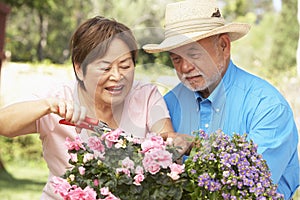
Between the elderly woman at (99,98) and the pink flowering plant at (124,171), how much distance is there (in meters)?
0.23

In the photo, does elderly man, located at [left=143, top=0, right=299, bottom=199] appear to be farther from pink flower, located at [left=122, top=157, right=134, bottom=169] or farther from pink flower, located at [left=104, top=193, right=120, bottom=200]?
pink flower, located at [left=104, top=193, right=120, bottom=200]

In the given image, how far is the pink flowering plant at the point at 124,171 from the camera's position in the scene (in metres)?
2.20

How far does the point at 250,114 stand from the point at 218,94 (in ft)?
0.48

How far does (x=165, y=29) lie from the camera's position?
280 cm

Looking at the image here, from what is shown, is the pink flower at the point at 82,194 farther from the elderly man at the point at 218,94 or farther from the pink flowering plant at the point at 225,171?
the elderly man at the point at 218,94

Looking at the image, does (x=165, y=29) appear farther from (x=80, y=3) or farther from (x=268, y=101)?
(x=80, y=3)

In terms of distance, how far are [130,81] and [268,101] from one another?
581mm

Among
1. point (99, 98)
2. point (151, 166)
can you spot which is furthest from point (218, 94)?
point (151, 166)

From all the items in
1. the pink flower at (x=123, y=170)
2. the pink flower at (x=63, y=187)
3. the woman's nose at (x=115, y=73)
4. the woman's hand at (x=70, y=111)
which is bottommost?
the pink flower at (x=63, y=187)

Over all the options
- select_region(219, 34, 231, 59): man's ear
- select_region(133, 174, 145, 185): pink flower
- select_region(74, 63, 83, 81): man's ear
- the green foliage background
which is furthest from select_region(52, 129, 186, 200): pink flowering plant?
the green foliage background

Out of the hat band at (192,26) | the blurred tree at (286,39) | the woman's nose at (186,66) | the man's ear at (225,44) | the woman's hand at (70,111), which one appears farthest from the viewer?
the blurred tree at (286,39)

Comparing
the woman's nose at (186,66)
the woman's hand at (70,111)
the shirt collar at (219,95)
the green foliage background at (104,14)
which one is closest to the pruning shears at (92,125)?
the woman's hand at (70,111)

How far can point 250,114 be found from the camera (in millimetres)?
2844

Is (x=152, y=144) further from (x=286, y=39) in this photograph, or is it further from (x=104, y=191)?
(x=286, y=39)
